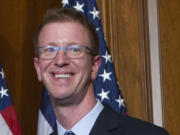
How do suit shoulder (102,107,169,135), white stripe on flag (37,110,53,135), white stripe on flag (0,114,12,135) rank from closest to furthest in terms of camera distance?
suit shoulder (102,107,169,135), white stripe on flag (0,114,12,135), white stripe on flag (37,110,53,135)

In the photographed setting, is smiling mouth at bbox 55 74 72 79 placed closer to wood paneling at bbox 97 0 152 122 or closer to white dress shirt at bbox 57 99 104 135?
white dress shirt at bbox 57 99 104 135

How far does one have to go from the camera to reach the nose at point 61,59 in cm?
146

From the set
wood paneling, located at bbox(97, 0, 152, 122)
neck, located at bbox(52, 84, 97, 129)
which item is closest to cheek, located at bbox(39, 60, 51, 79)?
neck, located at bbox(52, 84, 97, 129)

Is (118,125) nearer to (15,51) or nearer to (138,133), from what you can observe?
(138,133)

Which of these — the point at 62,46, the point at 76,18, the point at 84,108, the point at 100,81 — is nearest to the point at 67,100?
the point at 84,108

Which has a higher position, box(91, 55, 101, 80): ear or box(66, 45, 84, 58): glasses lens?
box(66, 45, 84, 58): glasses lens

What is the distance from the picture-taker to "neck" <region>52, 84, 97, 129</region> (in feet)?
5.04

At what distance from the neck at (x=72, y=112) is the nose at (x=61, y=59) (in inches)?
7.0

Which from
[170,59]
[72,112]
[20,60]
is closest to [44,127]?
[20,60]

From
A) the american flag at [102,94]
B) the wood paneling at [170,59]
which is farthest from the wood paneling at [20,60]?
the wood paneling at [170,59]

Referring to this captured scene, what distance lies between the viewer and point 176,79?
2797 millimetres

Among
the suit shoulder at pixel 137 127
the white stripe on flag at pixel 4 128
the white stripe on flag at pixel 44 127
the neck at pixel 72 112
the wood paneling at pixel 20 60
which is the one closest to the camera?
the suit shoulder at pixel 137 127

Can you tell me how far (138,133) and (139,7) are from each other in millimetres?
1569

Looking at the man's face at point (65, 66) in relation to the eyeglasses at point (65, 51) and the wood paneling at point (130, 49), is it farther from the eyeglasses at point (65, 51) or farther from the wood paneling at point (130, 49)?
the wood paneling at point (130, 49)
